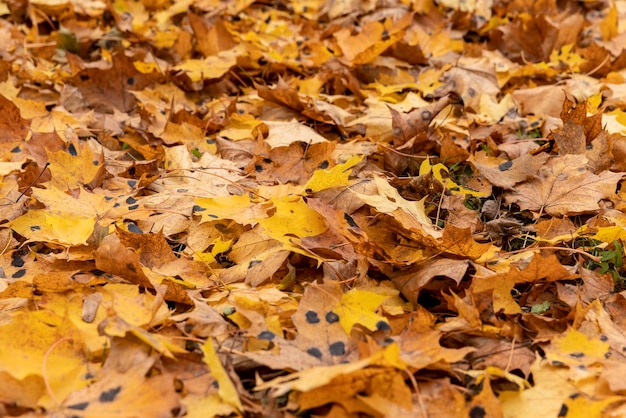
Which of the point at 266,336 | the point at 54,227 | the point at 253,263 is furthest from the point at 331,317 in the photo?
the point at 54,227

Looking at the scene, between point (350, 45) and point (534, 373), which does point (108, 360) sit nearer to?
point (534, 373)

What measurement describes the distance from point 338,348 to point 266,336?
0.51 feet

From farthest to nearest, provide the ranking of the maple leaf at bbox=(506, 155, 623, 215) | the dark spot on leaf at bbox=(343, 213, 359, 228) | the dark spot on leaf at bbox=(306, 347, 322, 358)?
the maple leaf at bbox=(506, 155, 623, 215), the dark spot on leaf at bbox=(343, 213, 359, 228), the dark spot on leaf at bbox=(306, 347, 322, 358)

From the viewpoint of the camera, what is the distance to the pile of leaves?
1.28 m

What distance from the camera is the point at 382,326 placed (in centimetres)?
140

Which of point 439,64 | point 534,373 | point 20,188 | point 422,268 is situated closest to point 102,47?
point 20,188

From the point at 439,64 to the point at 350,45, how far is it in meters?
0.42

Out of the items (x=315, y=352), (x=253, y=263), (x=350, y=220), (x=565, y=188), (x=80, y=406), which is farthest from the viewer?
(x=565, y=188)

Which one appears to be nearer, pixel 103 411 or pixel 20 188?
pixel 103 411

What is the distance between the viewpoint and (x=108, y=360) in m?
1.30

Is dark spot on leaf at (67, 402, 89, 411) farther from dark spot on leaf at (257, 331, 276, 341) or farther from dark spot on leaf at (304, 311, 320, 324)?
dark spot on leaf at (304, 311, 320, 324)

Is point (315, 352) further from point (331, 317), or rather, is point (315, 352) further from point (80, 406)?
point (80, 406)

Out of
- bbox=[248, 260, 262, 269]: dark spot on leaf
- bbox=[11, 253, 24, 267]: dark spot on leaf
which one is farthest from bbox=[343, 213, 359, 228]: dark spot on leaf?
bbox=[11, 253, 24, 267]: dark spot on leaf

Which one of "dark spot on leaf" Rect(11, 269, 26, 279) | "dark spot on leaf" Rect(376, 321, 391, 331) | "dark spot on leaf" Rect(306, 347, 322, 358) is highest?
"dark spot on leaf" Rect(376, 321, 391, 331)
